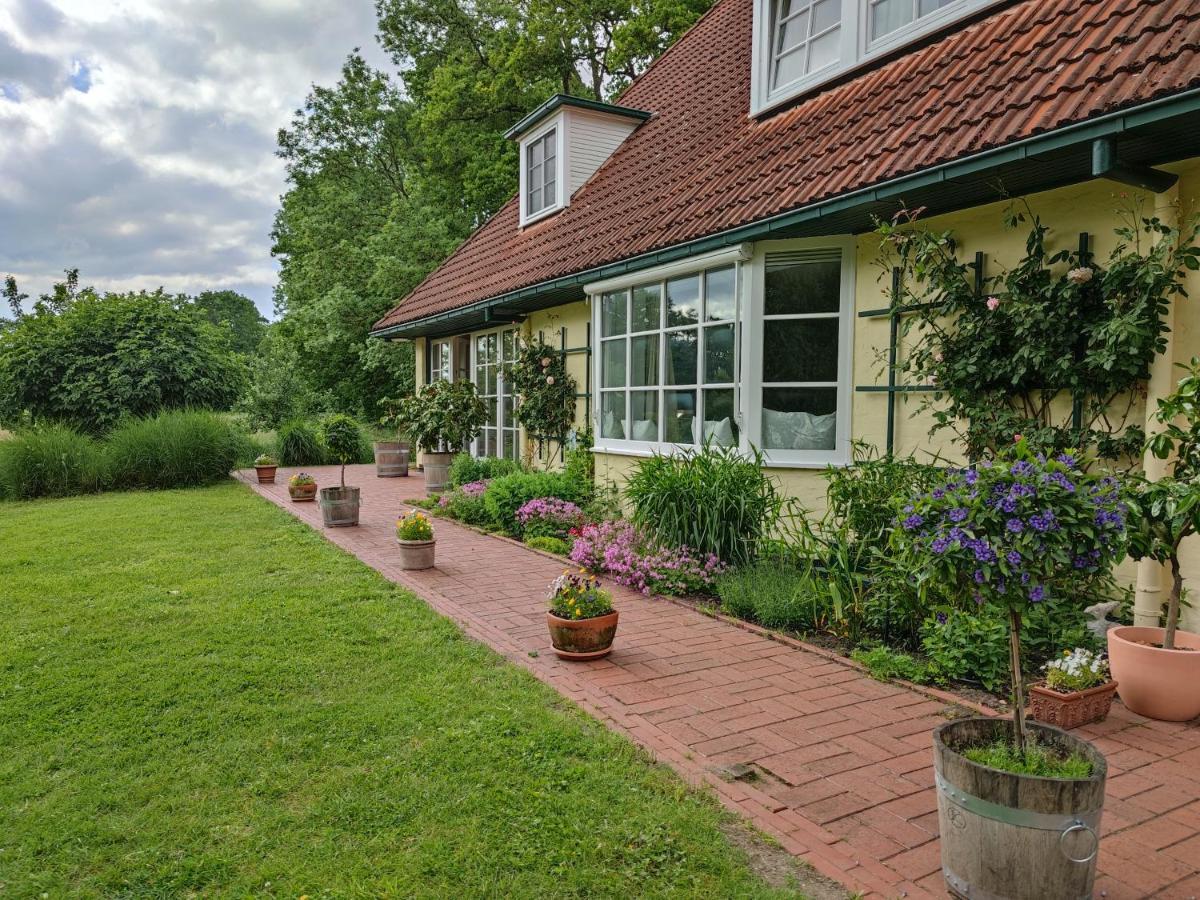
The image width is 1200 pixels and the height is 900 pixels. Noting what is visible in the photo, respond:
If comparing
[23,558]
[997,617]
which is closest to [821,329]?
[997,617]

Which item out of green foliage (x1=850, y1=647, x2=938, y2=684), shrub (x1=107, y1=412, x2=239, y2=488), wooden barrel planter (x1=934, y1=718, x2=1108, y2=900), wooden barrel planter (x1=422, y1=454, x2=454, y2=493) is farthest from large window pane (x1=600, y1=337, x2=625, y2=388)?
shrub (x1=107, y1=412, x2=239, y2=488)

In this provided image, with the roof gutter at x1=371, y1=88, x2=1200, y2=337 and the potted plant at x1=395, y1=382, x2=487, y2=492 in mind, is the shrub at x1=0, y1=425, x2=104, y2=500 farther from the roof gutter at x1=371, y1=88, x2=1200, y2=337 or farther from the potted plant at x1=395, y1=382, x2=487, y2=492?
the roof gutter at x1=371, y1=88, x2=1200, y2=337

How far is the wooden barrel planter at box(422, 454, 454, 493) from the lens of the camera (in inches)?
524

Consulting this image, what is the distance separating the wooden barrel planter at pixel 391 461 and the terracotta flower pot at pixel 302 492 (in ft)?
11.8

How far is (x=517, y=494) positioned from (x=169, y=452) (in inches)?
349

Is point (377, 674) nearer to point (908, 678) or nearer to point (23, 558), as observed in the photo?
point (908, 678)

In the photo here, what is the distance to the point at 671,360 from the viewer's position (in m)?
8.09

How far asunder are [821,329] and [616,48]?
15473mm

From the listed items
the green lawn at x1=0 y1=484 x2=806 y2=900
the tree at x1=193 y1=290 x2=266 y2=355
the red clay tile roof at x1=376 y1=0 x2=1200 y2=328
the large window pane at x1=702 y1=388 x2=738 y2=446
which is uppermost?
the tree at x1=193 y1=290 x2=266 y2=355

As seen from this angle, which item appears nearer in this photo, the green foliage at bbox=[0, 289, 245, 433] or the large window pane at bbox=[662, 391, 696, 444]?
the large window pane at bbox=[662, 391, 696, 444]

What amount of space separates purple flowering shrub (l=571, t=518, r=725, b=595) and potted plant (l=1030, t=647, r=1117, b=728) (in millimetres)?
2813

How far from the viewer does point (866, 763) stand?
3.40 metres

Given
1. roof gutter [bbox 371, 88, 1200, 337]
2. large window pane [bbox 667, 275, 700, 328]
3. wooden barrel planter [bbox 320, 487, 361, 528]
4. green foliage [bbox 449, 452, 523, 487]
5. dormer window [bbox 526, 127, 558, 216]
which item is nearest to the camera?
roof gutter [bbox 371, 88, 1200, 337]

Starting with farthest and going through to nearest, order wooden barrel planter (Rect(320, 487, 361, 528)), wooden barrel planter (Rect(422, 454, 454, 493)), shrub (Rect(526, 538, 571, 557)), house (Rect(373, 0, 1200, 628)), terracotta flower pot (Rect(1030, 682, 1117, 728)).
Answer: wooden barrel planter (Rect(422, 454, 454, 493)) → wooden barrel planter (Rect(320, 487, 361, 528)) → shrub (Rect(526, 538, 571, 557)) → house (Rect(373, 0, 1200, 628)) → terracotta flower pot (Rect(1030, 682, 1117, 728))
